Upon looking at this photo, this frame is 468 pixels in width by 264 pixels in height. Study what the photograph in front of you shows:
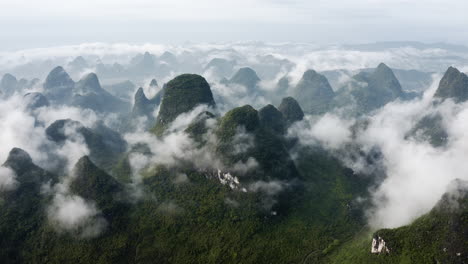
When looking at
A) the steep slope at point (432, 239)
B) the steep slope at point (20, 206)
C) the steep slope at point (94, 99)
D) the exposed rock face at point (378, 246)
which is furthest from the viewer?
the steep slope at point (94, 99)

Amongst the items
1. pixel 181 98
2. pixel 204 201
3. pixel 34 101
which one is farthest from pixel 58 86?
pixel 204 201

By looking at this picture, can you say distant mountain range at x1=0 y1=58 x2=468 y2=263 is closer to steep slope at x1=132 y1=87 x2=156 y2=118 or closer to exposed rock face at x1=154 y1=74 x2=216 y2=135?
exposed rock face at x1=154 y1=74 x2=216 y2=135

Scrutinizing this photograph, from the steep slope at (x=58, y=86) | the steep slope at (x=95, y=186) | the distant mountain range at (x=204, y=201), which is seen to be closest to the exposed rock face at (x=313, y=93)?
the distant mountain range at (x=204, y=201)

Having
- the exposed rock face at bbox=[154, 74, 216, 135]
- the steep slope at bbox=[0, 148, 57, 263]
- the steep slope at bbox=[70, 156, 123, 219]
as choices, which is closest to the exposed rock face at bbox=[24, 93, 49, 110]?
the exposed rock face at bbox=[154, 74, 216, 135]

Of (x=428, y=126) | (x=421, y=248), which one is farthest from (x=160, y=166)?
(x=428, y=126)

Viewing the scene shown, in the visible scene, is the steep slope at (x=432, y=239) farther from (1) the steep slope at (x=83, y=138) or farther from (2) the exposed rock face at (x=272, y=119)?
(1) the steep slope at (x=83, y=138)

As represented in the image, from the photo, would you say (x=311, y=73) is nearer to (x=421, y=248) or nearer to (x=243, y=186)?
(x=243, y=186)

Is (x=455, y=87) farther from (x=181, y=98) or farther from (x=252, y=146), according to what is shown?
(x=181, y=98)
